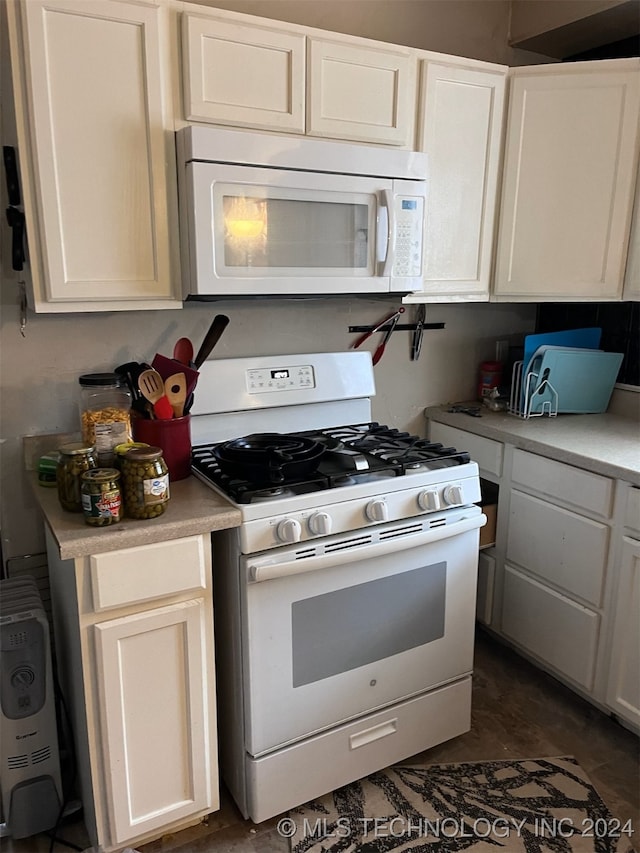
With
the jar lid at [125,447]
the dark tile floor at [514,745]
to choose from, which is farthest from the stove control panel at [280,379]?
the dark tile floor at [514,745]

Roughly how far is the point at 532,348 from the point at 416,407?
1.58 ft

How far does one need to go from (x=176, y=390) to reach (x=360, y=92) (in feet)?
3.24

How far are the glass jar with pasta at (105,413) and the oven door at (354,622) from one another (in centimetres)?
43

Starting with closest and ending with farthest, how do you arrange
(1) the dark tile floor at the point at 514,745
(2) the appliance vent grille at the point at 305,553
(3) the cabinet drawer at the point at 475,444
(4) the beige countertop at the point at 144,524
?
(4) the beige countertop at the point at 144,524 < (2) the appliance vent grille at the point at 305,553 < (1) the dark tile floor at the point at 514,745 < (3) the cabinet drawer at the point at 475,444

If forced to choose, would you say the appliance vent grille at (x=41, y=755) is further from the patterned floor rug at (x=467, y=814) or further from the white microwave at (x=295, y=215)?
the white microwave at (x=295, y=215)

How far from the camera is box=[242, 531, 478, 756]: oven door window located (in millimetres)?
1608

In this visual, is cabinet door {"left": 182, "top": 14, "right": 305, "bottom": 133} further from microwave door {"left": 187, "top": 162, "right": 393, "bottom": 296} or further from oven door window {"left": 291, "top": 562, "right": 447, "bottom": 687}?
oven door window {"left": 291, "top": 562, "right": 447, "bottom": 687}

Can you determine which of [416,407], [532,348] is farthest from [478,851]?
[532,348]

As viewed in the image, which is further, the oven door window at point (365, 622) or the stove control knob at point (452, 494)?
the stove control knob at point (452, 494)

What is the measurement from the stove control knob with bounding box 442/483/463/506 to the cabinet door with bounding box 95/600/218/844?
71 cm

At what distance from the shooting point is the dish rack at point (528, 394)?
2408mm

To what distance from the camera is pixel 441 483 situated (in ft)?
5.89

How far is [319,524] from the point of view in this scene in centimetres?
159

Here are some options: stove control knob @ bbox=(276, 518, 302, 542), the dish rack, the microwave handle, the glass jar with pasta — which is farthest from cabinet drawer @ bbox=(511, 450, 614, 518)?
the glass jar with pasta
